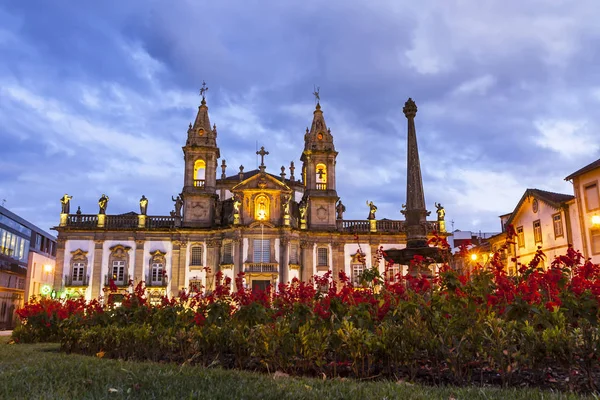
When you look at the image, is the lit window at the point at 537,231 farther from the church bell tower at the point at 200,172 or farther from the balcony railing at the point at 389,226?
the church bell tower at the point at 200,172

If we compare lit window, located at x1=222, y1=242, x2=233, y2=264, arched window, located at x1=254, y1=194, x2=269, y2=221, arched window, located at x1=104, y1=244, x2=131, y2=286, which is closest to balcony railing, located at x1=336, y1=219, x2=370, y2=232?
arched window, located at x1=254, y1=194, x2=269, y2=221

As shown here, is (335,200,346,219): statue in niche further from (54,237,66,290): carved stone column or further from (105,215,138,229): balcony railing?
(54,237,66,290): carved stone column

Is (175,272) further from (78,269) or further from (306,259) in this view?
(306,259)

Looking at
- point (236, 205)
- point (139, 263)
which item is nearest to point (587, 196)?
point (236, 205)

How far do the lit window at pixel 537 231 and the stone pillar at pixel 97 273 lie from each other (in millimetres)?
35814

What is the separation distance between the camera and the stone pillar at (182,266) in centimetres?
4284

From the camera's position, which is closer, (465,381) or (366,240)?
(465,381)

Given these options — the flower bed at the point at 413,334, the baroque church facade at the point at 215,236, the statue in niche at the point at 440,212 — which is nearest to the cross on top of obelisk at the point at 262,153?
the baroque church facade at the point at 215,236

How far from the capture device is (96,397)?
5109 millimetres

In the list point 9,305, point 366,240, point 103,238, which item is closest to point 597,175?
point 366,240

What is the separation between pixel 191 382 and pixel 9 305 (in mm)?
50928

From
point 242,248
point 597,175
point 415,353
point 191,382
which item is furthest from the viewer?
point 242,248

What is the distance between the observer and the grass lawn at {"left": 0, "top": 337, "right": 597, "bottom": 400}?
16.9 feet

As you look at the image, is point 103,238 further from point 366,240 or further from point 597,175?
point 597,175
